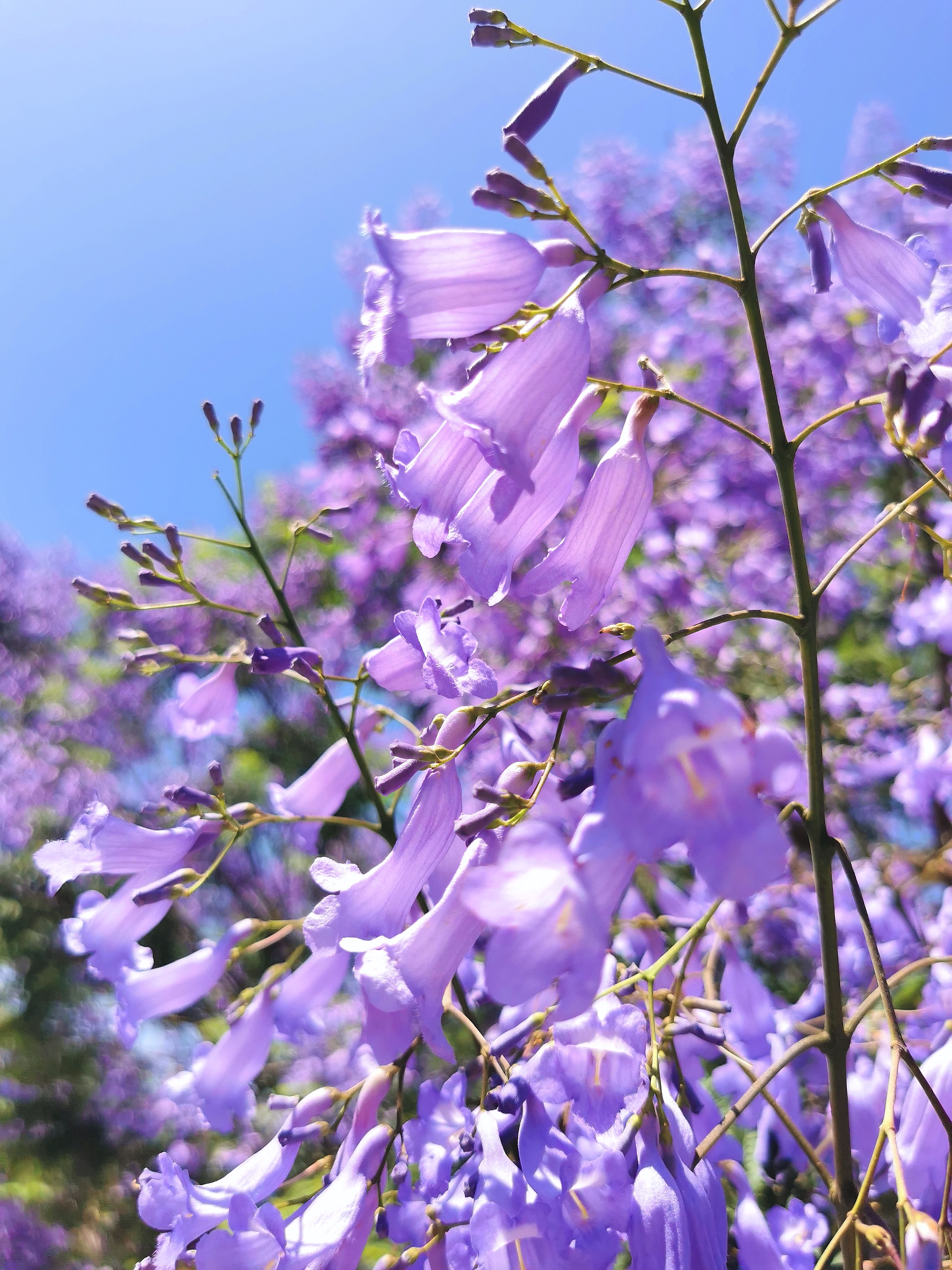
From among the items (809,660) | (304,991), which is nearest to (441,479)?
(809,660)

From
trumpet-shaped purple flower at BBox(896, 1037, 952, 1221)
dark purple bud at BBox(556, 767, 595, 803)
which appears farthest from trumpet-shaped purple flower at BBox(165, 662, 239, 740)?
trumpet-shaped purple flower at BBox(896, 1037, 952, 1221)

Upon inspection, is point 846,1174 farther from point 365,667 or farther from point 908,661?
point 908,661

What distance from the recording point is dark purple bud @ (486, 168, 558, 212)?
3.11 ft

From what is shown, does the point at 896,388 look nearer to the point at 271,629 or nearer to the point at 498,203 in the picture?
the point at 498,203

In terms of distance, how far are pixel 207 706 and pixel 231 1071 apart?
2.23ft

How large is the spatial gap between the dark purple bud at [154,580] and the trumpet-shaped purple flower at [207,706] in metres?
0.23

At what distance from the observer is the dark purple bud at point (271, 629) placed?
58.5 inches

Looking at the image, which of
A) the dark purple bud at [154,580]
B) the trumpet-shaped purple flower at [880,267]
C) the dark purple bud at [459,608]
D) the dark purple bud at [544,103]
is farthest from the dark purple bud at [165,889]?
the trumpet-shaped purple flower at [880,267]

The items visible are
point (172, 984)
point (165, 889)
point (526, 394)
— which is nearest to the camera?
point (526, 394)

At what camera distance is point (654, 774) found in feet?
2.40

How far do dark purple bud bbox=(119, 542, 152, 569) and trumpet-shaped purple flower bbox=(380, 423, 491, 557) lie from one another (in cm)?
79

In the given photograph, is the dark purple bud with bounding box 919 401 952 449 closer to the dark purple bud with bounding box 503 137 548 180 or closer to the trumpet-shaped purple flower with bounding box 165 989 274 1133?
the dark purple bud with bounding box 503 137 548 180

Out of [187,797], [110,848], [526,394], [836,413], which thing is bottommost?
[110,848]

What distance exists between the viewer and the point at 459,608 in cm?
123
